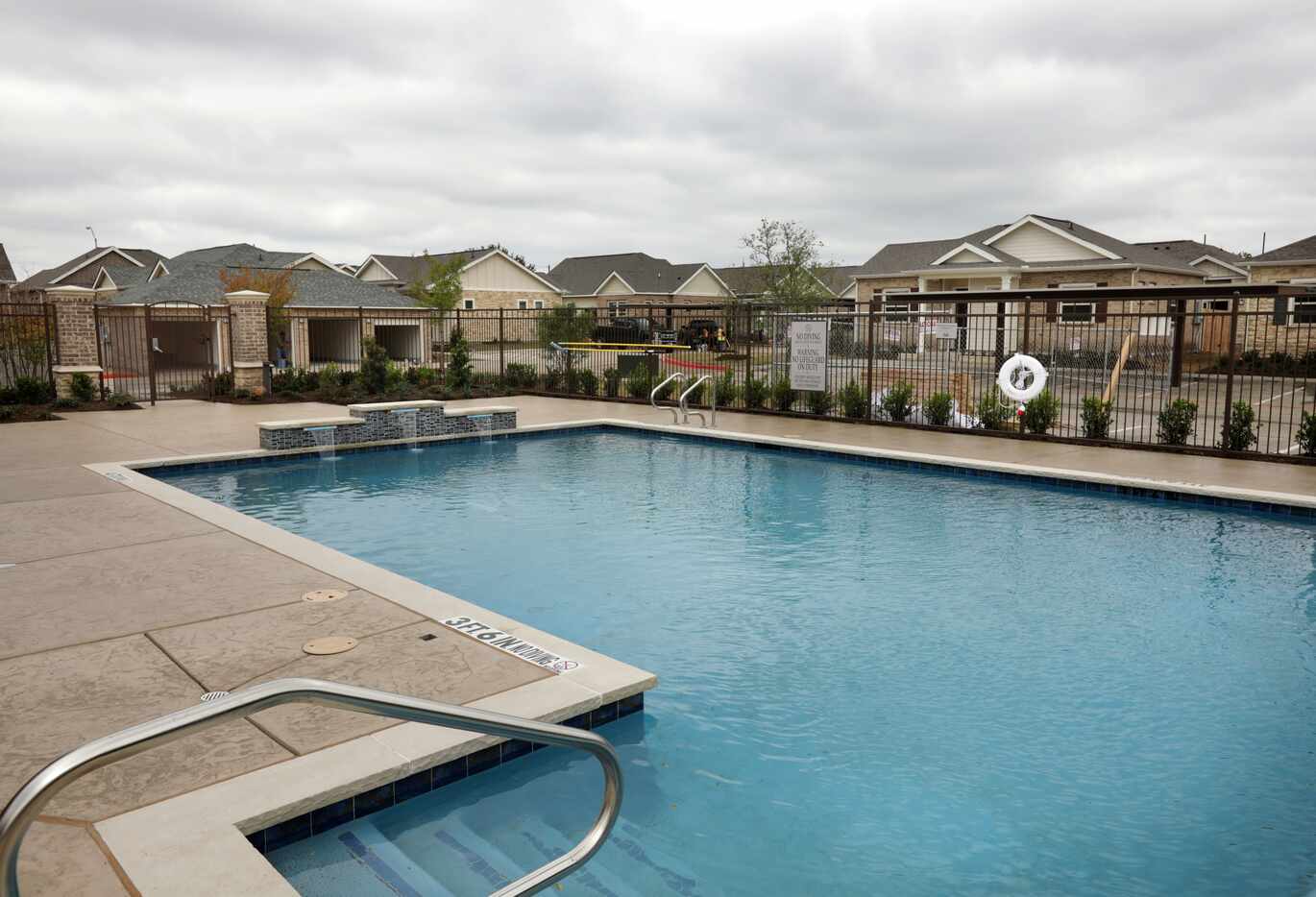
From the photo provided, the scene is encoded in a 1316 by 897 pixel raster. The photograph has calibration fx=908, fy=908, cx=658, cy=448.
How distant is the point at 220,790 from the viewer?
138 inches

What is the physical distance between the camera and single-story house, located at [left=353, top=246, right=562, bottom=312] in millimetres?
54000

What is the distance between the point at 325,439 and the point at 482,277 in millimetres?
42488

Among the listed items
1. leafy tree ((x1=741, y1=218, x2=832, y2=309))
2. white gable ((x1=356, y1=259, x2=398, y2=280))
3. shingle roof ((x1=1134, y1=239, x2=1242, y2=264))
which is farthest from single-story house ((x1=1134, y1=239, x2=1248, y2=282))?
white gable ((x1=356, y1=259, x2=398, y2=280))

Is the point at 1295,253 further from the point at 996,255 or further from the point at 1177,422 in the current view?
the point at 1177,422

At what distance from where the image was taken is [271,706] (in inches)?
83.3

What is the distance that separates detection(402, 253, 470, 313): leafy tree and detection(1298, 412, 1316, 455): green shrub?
4240 centimetres

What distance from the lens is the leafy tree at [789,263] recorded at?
43.3m

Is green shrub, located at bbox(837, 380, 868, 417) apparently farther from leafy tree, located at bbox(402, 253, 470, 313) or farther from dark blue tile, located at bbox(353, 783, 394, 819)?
leafy tree, located at bbox(402, 253, 470, 313)

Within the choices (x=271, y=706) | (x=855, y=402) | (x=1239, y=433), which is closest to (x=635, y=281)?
(x=855, y=402)

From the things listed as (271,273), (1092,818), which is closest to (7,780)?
(1092,818)

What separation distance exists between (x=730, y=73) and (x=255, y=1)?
970cm

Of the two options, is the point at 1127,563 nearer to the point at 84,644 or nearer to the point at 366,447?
the point at 84,644

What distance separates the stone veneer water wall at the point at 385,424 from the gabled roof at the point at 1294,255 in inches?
1225

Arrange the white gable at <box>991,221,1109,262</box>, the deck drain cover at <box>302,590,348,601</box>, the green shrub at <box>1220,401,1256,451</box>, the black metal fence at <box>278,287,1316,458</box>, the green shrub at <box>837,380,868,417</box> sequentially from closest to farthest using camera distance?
the deck drain cover at <box>302,590,348,601</box> < the green shrub at <box>1220,401,1256,451</box> < the black metal fence at <box>278,287,1316,458</box> < the green shrub at <box>837,380,868,417</box> < the white gable at <box>991,221,1109,262</box>
